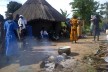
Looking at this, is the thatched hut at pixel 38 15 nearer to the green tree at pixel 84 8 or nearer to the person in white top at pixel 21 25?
the person in white top at pixel 21 25

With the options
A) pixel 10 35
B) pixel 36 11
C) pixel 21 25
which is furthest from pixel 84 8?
pixel 10 35

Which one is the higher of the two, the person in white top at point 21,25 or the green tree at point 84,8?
the green tree at point 84,8

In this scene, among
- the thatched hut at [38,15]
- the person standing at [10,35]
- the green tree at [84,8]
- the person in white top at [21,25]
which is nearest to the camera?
the person standing at [10,35]

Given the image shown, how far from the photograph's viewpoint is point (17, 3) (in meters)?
33.9

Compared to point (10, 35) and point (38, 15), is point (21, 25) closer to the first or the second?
point (10, 35)

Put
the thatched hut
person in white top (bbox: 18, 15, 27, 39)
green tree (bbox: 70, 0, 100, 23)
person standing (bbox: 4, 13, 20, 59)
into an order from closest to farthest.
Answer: person standing (bbox: 4, 13, 20, 59) < person in white top (bbox: 18, 15, 27, 39) < the thatched hut < green tree (bbox: 70, 0, 100, 23)

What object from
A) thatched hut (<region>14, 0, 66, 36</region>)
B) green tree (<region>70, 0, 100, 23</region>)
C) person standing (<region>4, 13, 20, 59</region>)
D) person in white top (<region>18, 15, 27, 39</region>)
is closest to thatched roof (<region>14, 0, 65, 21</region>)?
thatched hut (<region>14, 0, 66, 36</region>)

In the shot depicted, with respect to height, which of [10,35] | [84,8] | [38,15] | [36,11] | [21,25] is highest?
[84,8]

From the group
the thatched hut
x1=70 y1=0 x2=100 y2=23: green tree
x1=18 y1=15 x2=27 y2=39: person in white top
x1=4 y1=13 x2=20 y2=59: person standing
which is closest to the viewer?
x1=4 y1=13 x2=20 y2=59: person standing

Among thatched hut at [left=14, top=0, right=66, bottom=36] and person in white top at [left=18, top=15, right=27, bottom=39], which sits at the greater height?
thatched hut at [left=14, top=0, right=66, bottom=36]

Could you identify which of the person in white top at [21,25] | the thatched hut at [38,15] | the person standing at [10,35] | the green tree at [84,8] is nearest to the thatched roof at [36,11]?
the thatched hut at [38,15]

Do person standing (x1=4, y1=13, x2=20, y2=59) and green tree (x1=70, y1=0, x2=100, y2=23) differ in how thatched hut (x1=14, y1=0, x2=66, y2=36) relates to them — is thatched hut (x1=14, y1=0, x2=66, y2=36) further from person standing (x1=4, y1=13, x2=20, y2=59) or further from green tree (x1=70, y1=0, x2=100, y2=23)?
green tree (x1=70, y1=0, x2=100, y2=23)

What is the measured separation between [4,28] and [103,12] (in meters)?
46.0

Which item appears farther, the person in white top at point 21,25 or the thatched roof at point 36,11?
the thatched roof at point 36,11
